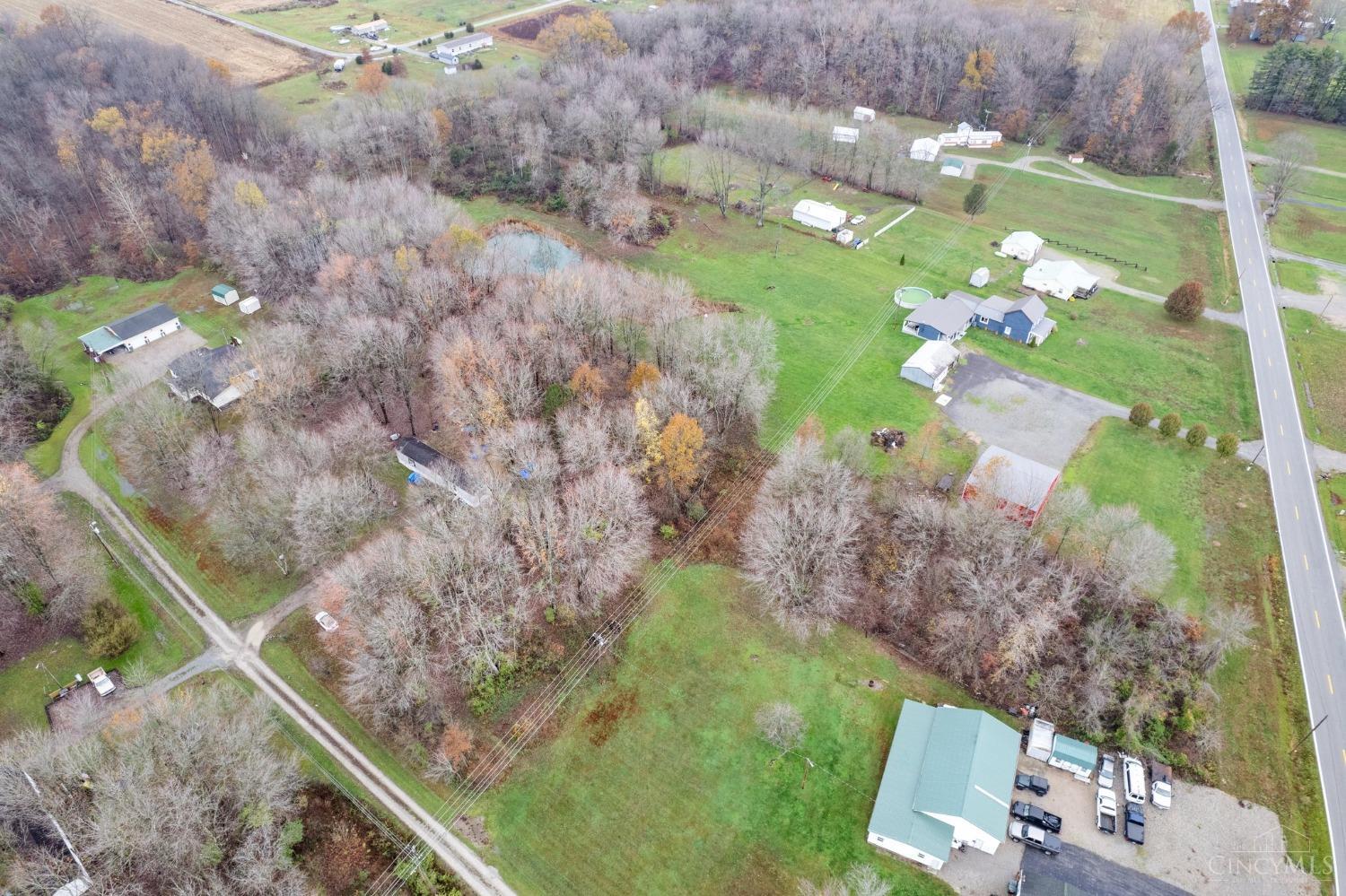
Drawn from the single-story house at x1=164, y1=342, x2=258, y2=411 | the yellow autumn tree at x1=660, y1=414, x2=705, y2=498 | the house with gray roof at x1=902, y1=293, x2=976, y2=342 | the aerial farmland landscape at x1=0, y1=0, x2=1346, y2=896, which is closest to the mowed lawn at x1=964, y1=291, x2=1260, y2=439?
the aerial farmland landscape at x1=0, y1=0, x2=1346, y2=896

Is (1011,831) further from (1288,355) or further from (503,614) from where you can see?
(1288,355)

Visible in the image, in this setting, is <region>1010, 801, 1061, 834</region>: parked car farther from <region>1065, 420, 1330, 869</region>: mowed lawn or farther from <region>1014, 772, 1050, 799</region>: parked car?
<region>1065, 420, 1330, 869</region>: mowed lawn

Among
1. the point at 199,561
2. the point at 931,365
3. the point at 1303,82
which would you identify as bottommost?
the point at 199,561

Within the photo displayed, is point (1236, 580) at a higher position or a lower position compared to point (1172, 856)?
higher

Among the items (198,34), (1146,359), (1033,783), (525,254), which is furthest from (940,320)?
(198,34)

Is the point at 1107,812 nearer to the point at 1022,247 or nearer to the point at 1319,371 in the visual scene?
the point at 1319,371

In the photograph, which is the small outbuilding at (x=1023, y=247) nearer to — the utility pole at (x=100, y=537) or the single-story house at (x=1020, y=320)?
the single-story house at (x=1020, y=320)
